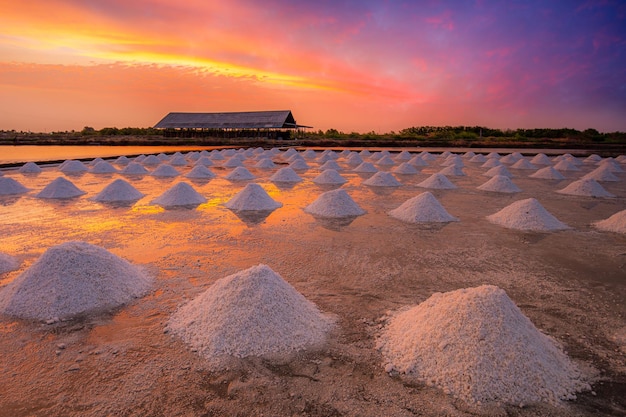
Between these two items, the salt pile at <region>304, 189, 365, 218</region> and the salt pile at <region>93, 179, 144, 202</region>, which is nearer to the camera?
the salt pile at <region>304, 189, 365, 218</region>

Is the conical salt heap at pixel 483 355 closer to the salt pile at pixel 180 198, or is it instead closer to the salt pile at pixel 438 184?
the salt pile at pixel 180 198

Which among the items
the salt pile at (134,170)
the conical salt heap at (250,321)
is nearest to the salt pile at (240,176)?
the salt pile at (134,170)

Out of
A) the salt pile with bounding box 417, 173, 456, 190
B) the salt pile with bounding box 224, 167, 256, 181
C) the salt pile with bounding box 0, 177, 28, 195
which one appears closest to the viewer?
the salt pile with bounding box 0, 177, 28, 195

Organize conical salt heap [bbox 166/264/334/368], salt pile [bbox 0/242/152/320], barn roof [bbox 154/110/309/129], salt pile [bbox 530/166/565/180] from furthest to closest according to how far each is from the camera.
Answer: barn roof [bbox 154/110/309/129] < salt pile [bbox 530/166/565/180] < salt pile [bbox 0/242/152/320] < conical salt heap [bbox 166/264/334/368]

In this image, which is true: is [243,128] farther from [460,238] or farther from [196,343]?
[196,343]

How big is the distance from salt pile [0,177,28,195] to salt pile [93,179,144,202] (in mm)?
2285

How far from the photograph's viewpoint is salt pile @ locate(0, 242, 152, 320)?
8.29 ft

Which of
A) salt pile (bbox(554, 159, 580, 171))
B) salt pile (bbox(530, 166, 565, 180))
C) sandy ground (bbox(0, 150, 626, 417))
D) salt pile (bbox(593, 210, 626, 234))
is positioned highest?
salt pile (bbox(554, 159, 580, 171))

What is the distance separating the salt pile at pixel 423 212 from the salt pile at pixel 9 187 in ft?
26.2

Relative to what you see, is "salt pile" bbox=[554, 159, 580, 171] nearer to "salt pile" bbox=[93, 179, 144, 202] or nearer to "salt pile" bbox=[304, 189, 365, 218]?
"salt pile" bbox=[304, 189, 365, 218]

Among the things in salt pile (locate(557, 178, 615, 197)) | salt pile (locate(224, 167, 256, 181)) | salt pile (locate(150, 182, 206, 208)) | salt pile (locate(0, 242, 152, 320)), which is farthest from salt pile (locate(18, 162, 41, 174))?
salt pile (locate(557, 178, 615, 197))

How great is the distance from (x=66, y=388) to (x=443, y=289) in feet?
8.71

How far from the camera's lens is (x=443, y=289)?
3.03 m

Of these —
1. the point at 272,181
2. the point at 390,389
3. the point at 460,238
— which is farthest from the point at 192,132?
the point at 390,389
